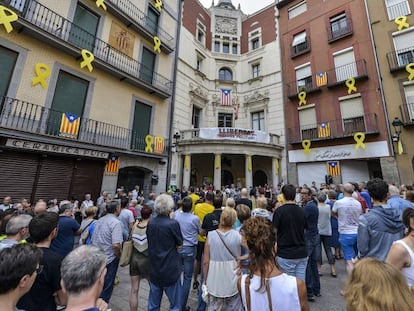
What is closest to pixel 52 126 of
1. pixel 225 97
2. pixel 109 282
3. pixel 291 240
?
pixel 109 282

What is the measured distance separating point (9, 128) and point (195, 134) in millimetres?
9564

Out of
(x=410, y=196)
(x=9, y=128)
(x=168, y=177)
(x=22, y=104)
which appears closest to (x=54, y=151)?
(x=9, y=128)

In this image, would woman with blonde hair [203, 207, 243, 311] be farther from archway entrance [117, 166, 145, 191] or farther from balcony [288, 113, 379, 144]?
balcony [288, 113, 379, 144]

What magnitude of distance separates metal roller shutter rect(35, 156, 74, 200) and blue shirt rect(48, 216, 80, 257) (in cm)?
603

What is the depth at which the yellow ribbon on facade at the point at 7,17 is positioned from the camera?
22.6ft

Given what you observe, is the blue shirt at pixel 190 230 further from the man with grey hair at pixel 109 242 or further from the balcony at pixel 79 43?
the balcony at pixel 79 43

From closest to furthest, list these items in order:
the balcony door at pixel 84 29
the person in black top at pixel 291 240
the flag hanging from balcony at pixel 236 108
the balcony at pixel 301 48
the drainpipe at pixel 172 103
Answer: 1. the person in black top at pixel 291 240
2. the balcony door at pixel 84 29
3. the drainpipe at pixel 172 103
4. the balcony at pixel 301 48
5. the flag hanging from balcony at pixel 236 108

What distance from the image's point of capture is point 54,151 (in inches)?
314

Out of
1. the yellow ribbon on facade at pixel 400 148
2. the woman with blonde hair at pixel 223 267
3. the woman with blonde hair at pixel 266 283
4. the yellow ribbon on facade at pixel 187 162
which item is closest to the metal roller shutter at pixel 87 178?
the yellow ribbon on facade at pixel 187 162

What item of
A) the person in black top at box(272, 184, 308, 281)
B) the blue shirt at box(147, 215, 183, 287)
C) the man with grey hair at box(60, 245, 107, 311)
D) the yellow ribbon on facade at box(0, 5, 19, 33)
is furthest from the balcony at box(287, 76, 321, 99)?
the man with grey hair at box(60, 245, 107, 311)

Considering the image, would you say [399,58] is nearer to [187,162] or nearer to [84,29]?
[187,162]

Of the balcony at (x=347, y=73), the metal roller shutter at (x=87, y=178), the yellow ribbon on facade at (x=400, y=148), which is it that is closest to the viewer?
the metal roller shutter at (x=87, y=178)

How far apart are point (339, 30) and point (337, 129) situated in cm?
749

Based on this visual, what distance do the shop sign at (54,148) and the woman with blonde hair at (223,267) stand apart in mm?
8229
